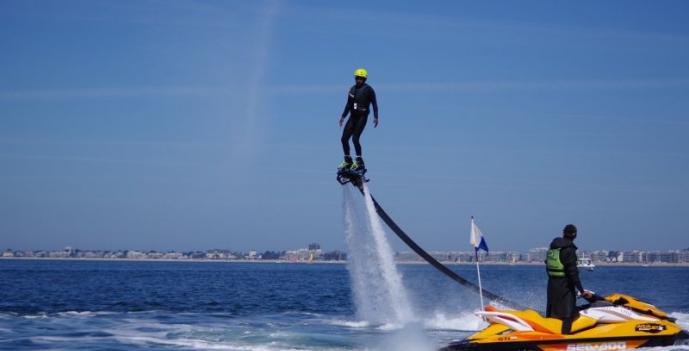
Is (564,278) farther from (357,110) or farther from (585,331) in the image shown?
(357,110)

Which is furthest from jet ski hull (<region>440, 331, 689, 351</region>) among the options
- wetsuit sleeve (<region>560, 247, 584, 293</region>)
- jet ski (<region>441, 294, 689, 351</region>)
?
wetsuit sleeve (<region>560, 247, 584, 293</region>)

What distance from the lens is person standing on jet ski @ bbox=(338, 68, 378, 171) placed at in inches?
651

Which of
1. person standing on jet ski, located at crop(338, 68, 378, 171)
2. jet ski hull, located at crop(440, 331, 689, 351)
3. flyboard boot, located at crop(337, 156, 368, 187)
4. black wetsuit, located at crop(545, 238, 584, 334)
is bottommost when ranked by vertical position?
jet ski hull, located at crop(440, 331, 689, 351)

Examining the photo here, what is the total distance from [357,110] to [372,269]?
10.9 feet

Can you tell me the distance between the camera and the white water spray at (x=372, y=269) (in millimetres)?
17031

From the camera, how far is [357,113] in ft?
54.3

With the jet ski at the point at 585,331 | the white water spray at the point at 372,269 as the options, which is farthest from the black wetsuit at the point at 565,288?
the white water spray at the point at 372,269

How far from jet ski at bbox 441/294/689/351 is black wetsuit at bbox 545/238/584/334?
13 cm

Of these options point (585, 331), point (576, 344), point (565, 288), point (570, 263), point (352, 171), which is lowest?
point (576, 344)

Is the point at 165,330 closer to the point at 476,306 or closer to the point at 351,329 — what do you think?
the point at 351,329

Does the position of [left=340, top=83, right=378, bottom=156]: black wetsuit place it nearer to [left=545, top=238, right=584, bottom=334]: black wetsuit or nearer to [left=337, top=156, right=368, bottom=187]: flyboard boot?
[left=337, top=156, right=368, bottom=187]: flyboard boot

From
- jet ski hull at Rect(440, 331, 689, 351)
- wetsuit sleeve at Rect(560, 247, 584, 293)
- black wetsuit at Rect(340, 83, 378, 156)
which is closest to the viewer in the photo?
wetsuit sleeve at Rect(560, 247, 584, 293)

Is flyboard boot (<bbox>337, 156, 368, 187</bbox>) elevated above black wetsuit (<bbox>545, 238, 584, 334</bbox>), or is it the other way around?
flyboard boot (<bbox>337, 156, 368, 187</bbox>)

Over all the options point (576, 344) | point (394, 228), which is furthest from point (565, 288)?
point (394, 228)
